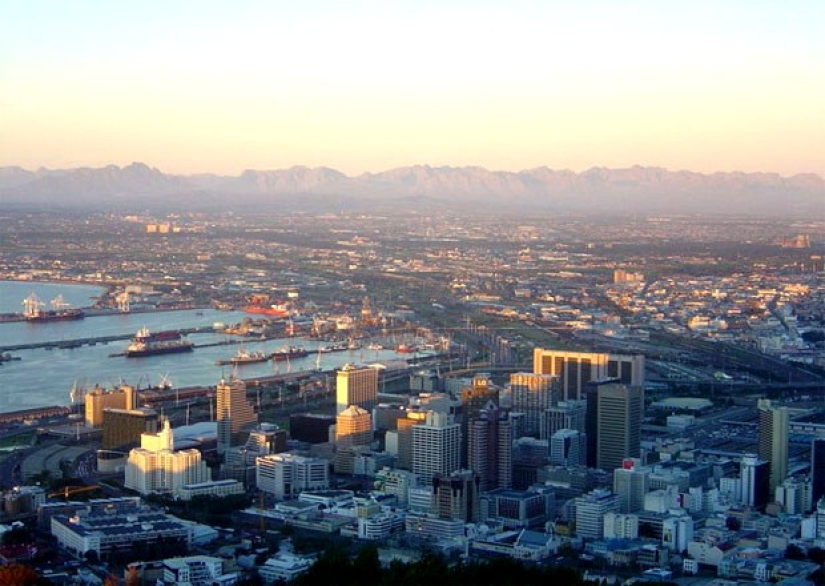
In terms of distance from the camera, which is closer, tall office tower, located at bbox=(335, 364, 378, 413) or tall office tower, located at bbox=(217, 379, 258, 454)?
tall office tower, located at bbox=(217, 379, 258, 454)

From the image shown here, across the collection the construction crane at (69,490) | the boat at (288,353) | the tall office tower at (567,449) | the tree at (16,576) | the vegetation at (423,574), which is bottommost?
the boat at (288,353)

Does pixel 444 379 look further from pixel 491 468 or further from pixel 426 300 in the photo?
pixel 426 300

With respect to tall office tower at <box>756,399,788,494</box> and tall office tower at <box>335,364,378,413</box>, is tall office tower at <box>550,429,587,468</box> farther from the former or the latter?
tall office tower at <box>335,364,378,413</box>

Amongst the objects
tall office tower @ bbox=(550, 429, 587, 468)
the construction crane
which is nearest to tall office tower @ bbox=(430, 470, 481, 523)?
tall office tower @ bbox=(550, 429, 587, 468)

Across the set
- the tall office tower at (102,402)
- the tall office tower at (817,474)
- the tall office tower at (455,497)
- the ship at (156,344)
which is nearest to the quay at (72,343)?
the ship at (156,344)

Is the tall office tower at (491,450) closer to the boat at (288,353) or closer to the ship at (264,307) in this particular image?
the boat at (288,353)

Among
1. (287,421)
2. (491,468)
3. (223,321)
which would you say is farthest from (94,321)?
(491,468)
